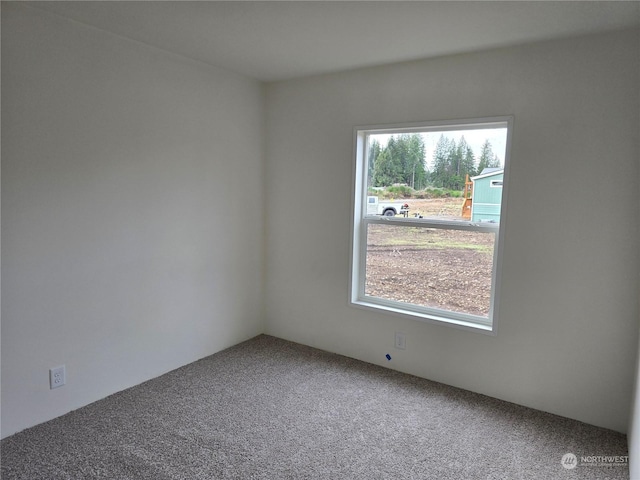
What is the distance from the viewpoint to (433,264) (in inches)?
121

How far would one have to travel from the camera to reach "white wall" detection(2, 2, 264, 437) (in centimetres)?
223

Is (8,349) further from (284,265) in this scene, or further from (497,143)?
(497,143)

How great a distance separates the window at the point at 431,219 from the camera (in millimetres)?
2812

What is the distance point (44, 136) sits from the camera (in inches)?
90.0

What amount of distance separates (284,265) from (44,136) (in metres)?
2.00

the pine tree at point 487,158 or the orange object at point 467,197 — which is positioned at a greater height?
the pine tree at point 487,158

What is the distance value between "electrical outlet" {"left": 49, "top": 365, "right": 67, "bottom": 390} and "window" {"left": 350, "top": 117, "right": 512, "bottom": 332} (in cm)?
197

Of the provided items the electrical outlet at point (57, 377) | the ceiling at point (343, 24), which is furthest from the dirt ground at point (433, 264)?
the electrical outlet at point (57, 377)

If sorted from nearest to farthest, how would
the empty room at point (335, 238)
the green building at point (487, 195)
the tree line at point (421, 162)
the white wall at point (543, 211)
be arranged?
1. the empty room at point (335, 238)
2. the white wall at point (543, 211)
3. the green building at point (487, 195)
4. the tree line at point (421, 162)

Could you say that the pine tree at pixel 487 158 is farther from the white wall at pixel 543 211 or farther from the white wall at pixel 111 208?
the white wall at pixel 111 208

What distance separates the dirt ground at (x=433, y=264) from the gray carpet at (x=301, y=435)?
0.61m

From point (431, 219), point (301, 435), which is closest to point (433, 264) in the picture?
point (431, 219)

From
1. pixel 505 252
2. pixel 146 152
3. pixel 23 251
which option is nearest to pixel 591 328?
pixel 505 252

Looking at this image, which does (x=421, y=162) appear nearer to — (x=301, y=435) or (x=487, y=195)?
(x=487, y=195)
